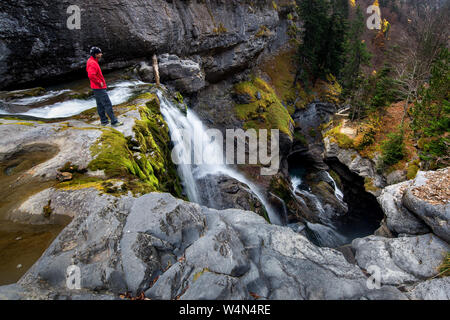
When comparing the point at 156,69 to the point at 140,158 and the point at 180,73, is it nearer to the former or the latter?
the point at 180,73

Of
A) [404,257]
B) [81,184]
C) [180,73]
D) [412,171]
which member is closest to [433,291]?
[404,257]

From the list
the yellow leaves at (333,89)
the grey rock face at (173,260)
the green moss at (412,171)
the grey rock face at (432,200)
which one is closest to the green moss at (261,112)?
the green moss at (412,171)

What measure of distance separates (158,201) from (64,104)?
9025mm

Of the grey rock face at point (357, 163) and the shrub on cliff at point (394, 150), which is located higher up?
the shrub on cliff at point (394, 150)

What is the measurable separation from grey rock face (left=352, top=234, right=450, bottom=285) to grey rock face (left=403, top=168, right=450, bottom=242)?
0.56m

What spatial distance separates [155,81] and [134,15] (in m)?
4.01

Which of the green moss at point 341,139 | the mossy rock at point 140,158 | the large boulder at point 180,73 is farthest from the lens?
the green moss at point 341,139

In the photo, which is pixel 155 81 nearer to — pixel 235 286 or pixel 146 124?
pixel 146 124

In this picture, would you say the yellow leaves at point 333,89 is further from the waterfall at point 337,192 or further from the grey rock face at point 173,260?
the grey rock face at point 173,260

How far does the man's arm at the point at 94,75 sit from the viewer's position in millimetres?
6866

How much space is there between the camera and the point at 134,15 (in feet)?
43.2

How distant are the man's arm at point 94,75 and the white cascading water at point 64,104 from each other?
124 inches
